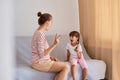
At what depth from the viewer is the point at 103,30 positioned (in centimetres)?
259

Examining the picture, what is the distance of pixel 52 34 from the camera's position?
298 cm

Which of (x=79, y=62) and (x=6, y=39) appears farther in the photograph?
(x=79, y=62)

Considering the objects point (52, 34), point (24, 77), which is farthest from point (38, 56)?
point (52, 34)

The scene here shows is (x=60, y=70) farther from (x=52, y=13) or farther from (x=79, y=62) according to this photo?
(x=52, y=13)

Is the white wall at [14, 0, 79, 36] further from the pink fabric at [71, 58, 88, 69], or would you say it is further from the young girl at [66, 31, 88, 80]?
the pink fabric at [71, 58, 88, 69]

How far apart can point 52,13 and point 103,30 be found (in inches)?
33.6

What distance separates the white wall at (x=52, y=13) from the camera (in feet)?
9.18

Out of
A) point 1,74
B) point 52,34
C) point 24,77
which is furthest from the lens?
point 52,34

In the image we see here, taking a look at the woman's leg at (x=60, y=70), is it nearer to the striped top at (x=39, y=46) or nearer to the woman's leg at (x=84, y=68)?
the striped top at (x=39, y=46)

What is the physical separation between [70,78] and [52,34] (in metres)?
1.05

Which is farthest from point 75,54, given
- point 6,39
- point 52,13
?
point 6,39

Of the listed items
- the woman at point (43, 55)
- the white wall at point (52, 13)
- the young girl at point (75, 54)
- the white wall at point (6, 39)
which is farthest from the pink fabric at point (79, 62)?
the white wall at point (6, 39)

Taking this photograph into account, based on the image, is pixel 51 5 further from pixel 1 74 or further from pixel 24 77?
pixel 1 74

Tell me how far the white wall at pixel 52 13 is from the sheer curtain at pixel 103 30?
0.47ft
